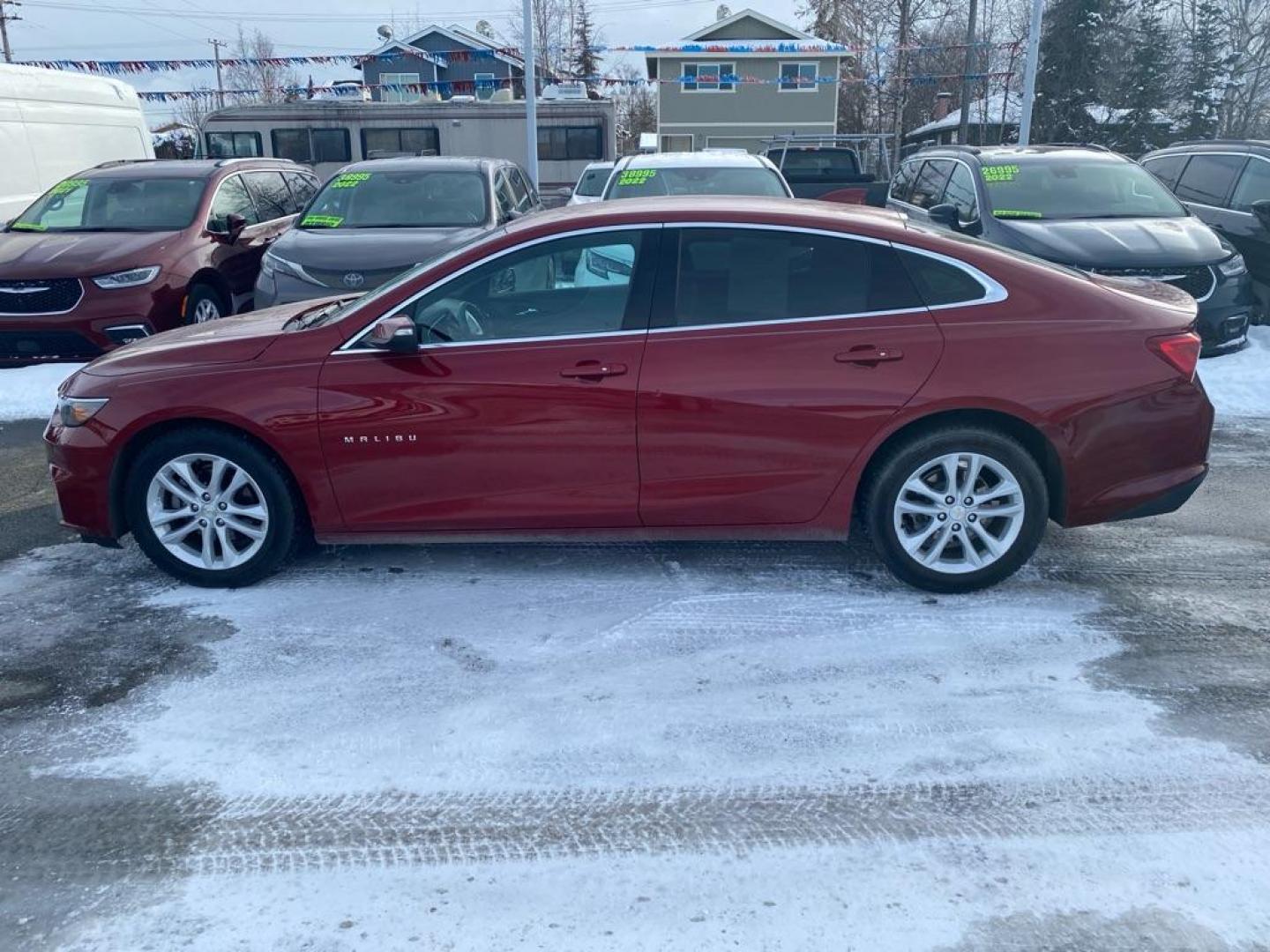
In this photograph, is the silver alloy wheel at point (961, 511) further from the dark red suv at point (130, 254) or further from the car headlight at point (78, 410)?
the dark red suv at point (130, 254)

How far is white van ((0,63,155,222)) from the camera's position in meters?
11.3

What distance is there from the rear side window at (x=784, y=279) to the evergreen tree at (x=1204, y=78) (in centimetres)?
3650

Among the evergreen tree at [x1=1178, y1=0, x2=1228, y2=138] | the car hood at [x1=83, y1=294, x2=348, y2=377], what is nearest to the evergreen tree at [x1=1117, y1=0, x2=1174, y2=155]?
the evergreen tree at [x1=1178, y1=0, x2=1228, y2=138]

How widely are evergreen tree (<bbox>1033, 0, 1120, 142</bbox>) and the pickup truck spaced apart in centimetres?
1856

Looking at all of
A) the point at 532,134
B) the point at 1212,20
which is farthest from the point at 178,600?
the point at 1212,20

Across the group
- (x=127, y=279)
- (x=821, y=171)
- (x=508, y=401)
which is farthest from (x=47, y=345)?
(x=821, y=171)

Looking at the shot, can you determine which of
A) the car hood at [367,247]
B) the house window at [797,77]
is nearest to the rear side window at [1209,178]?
the car hood at [367,247]

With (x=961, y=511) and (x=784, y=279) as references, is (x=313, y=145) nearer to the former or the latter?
(x=784, y=279)

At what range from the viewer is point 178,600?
178 inches

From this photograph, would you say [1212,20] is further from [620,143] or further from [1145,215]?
[1145,215]

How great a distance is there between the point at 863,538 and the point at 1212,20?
126 feet

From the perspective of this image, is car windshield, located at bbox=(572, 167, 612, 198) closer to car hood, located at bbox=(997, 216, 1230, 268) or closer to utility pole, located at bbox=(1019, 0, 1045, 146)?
utility pole, located at bbox=(1019, 0, 1045, 146)

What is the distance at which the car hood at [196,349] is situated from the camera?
14.7 feet

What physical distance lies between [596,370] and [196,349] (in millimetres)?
1756
